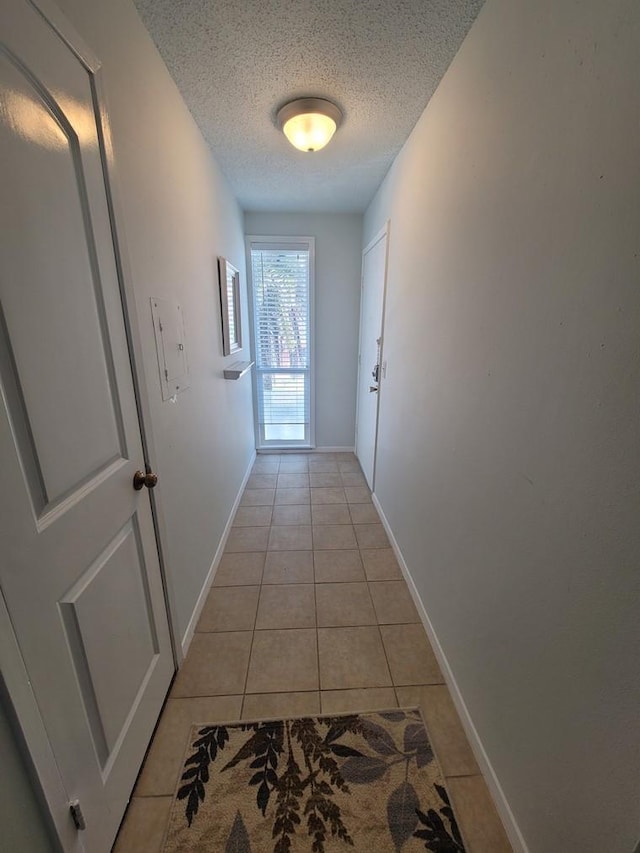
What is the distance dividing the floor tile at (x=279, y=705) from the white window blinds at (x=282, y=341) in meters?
2.68

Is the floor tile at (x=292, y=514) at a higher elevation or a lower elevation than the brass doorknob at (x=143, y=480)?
lower

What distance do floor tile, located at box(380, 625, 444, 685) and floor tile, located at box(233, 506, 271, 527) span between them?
3.86 feet

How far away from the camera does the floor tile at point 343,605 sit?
1.67 m

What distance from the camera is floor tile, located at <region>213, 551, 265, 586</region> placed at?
6.33ft

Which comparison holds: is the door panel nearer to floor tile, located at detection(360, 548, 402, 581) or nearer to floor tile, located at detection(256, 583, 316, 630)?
floor tile, located at detection(256, 583, 316, 630)

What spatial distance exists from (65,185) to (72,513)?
2.46ft

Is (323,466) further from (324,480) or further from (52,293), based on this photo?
(52,293)

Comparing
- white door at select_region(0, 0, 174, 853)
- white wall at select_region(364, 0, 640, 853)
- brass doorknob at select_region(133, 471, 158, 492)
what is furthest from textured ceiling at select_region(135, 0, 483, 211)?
brass doorknob at select_region(133, 471, 158, 492)

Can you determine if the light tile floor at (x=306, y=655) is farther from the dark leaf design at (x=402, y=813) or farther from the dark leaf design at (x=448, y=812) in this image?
the dark leaf design at (x=402, y=813)

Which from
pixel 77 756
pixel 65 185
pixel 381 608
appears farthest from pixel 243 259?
pixel 77 756

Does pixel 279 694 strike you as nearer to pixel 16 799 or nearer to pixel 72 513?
pixel 16 799

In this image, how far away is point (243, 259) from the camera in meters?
3.10

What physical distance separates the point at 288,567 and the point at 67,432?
1583 mm

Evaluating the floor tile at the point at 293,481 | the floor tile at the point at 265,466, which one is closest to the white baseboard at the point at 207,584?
the floor tile at the point at 293,481
